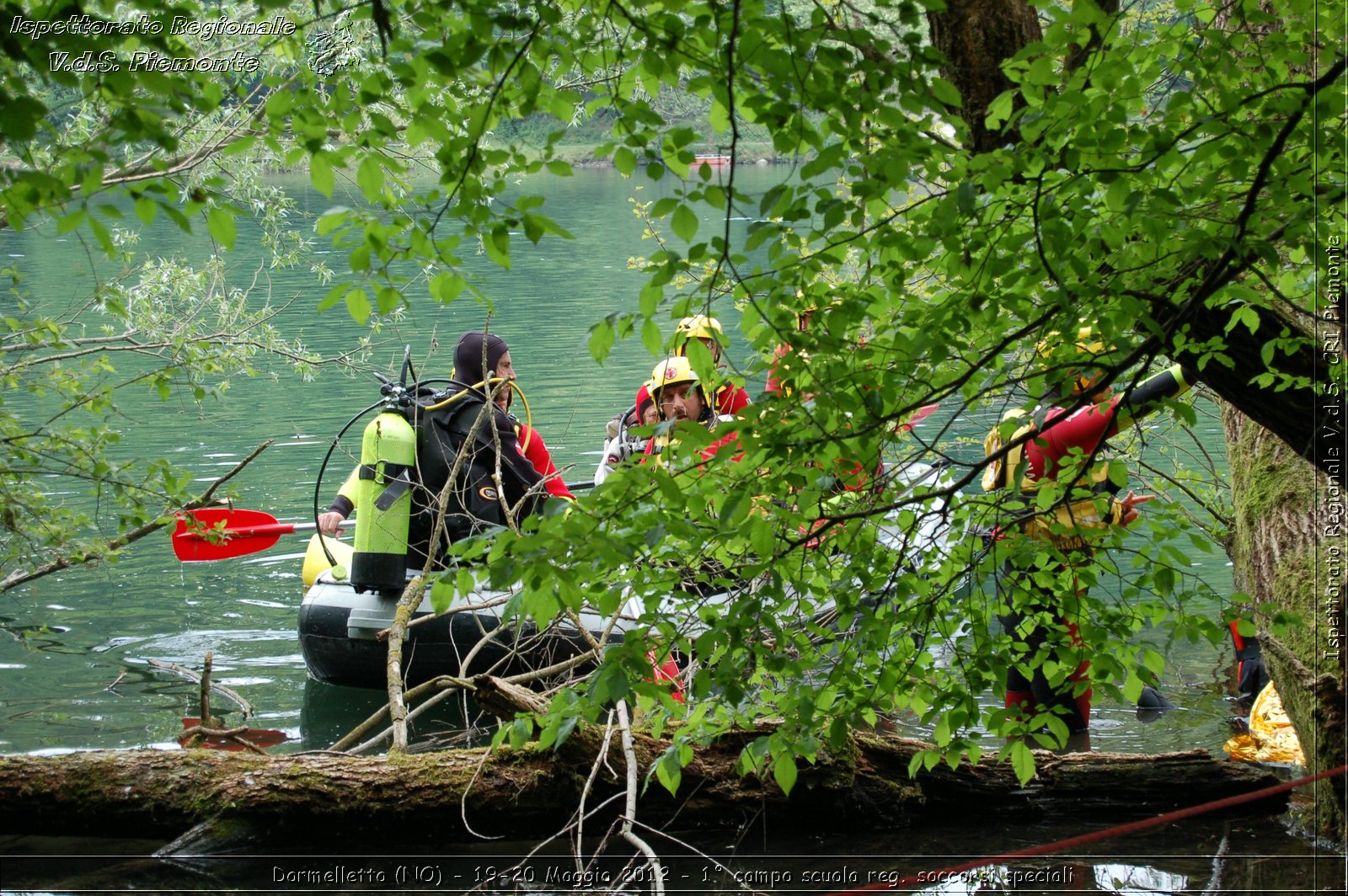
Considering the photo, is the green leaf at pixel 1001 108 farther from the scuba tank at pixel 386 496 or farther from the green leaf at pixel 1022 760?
the scuba tank at pixel 386 496

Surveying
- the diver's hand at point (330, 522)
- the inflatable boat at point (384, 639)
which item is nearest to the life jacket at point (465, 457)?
the inflatable boat at point (384, 639)

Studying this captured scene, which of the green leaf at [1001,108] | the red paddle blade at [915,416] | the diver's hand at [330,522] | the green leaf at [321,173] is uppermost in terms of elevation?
the green leaf at [1001,108]

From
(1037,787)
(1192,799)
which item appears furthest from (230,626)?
(1192,799)

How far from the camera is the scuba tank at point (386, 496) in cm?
638

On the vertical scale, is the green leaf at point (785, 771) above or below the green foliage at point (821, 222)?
below

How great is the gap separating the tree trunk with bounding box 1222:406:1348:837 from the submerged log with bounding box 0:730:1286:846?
0.53m

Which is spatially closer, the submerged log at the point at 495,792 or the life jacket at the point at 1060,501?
the life jacket at the point at 1060,501

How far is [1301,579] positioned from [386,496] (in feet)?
14.5

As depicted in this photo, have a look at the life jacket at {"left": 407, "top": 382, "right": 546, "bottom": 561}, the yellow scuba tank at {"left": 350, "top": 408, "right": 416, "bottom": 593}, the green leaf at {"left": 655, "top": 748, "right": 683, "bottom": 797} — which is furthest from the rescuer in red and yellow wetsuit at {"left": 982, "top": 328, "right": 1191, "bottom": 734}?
the yellow scuba tank at {"left": 350, "top": 408, "right": 416, "bottom": 593}

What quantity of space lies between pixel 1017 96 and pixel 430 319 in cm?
1571

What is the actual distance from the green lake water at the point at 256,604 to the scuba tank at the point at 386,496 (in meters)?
0.40

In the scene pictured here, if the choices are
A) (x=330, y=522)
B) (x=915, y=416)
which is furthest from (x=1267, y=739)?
(x=330, y=522)

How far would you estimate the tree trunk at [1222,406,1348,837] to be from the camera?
4.38 m

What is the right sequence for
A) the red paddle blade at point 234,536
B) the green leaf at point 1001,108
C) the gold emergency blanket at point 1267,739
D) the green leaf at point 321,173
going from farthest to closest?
the red paddle blade at point 234,536
the gold emergency blanket at point 1267,739
the green leaf at point 1001,108
the green leaf at point 321,173
